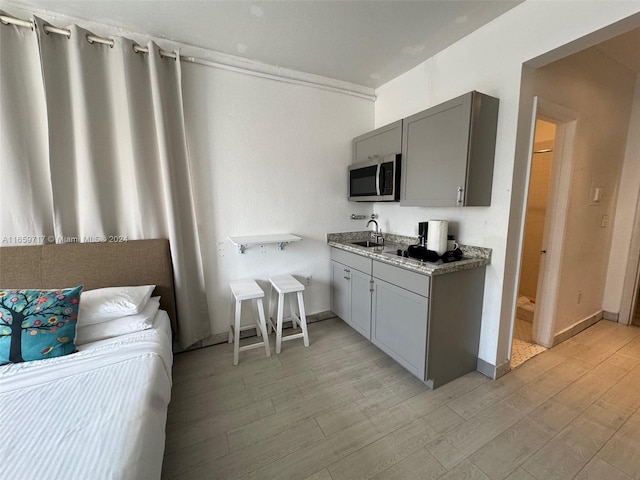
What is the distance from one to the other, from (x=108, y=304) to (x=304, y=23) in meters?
2.38

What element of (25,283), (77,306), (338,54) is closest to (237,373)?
(77,306)

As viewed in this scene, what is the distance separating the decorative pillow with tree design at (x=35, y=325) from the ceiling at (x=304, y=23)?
6.29ft

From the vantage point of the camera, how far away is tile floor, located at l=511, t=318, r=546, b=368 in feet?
7.35

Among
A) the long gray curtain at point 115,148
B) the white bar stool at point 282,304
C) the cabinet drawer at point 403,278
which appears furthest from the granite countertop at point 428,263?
the long gray curtain at point 115,148

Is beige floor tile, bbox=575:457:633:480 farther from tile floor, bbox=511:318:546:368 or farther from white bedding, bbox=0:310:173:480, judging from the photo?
white bedding, bbox=0:310:173:480

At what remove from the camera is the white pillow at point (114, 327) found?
5.24ft

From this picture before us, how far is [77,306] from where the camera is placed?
1.54 meters

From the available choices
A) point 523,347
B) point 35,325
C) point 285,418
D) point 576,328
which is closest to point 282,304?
point 285,418

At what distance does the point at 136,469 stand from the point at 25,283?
5.71ft

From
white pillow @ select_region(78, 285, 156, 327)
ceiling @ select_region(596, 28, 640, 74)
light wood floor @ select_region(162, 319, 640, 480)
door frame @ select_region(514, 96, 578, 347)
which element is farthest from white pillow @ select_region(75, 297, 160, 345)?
ceiling @ select_region(596, 28, 640, 74)

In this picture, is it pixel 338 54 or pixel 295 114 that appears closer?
pixel 338 54

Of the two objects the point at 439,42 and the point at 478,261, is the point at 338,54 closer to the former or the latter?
the point at 439,42

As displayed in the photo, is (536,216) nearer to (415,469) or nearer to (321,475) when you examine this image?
(415,469)

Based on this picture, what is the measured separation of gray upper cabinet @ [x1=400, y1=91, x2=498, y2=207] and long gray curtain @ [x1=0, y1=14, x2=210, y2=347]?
1970 millimetres
